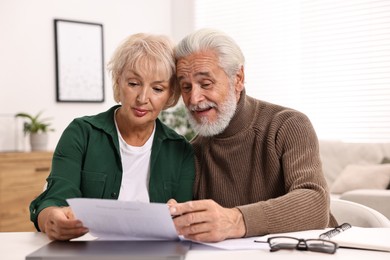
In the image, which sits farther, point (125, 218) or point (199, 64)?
point (199, 64)

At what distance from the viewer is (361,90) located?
17.8 feet

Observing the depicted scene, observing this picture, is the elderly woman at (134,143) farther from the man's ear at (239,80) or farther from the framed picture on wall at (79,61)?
the framed picture on wall at (79,61)

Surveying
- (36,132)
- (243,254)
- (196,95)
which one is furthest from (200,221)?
(36,132)

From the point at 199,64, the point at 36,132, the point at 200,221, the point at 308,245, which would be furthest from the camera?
the point at 36,132

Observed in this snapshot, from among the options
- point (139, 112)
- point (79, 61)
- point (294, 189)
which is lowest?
point (294, 189)

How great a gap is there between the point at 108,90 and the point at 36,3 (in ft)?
3.82

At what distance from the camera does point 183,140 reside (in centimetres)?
211

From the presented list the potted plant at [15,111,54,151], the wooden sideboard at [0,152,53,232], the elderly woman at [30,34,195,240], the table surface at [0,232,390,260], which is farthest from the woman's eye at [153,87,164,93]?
the potted plant at [15,111,54,151]

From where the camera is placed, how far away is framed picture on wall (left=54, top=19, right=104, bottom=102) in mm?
5746

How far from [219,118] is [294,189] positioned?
0.40 m

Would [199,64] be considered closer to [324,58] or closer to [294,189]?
[294,189]

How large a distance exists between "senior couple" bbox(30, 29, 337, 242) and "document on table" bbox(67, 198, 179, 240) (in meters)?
0.42

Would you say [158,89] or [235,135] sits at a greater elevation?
[158,89]

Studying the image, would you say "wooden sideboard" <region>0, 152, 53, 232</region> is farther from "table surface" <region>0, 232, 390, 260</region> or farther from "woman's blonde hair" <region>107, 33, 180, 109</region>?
"table surface" <region>0, 232, 390, 260</region>
